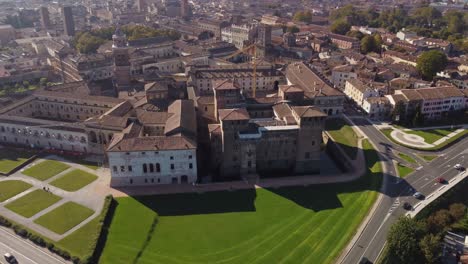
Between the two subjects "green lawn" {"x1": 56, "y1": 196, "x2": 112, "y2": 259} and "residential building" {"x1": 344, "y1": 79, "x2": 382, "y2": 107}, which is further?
"residential building" {"x1": 344, "y1": 79, "x2": 382, "y2": 107}

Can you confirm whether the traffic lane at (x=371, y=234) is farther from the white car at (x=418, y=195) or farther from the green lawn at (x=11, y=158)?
the green lawn at (x=11, y=158)

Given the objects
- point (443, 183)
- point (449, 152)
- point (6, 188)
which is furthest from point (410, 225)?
point (6, 188)

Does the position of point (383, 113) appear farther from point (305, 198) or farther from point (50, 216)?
point (50, 216)

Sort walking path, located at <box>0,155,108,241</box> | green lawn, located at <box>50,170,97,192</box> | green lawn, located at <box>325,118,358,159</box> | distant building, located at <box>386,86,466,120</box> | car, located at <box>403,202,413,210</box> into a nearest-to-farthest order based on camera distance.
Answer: walking path, located at <box>0,155,108,241</box>
car, located at <box>403,202,413,210</box>
green lawn, located at <box>50,170,97,192</box>
green lawn, located at <box>325,118,358,159</box>
distant building, located at <box>386,86,466,120</box>

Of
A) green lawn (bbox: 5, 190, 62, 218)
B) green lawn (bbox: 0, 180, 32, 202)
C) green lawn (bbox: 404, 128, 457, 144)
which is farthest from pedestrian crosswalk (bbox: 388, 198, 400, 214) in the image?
green lawn (bbox: 0, 180, 32, 202)

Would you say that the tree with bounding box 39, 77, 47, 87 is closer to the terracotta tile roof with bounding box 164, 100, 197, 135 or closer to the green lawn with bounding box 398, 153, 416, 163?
the terracotta tile roof with bounding box 164, 100, 197, 135

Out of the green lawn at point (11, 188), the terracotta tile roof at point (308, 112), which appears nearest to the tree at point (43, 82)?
the green lawn at point (11, 188)
